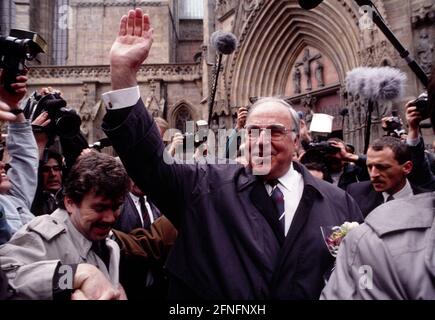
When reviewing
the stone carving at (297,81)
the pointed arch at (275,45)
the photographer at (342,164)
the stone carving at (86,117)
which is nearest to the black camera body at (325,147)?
the photographer at (342,164)

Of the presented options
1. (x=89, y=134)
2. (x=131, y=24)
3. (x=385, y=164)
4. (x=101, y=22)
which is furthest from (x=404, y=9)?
(x=101, y=22)

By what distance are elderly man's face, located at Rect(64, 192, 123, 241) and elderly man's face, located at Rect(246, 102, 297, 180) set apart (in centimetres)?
78

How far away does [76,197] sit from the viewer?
6.64 feet

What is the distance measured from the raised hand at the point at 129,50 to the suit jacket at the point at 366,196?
257 cm

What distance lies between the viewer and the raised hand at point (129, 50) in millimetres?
1950

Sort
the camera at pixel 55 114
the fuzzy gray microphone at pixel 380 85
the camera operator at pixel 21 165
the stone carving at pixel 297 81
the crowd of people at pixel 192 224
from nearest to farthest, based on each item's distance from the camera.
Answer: the crowd of people at pixel 192 224
the camera operator at pixel 21 165
the camera at pixel 55 114
the fuzzy gray microphone at pixel 380 85
the stone carving at pixel 297 81

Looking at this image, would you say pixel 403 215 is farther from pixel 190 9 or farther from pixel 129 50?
pixel 190 9

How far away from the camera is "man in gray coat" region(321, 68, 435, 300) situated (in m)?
1.24

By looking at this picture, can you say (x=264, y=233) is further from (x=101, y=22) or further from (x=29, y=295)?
(x=101, y=22)

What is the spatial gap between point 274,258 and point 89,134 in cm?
1867

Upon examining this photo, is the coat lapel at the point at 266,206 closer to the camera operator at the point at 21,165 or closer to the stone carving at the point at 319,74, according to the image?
the camera operator at the point at 21,165

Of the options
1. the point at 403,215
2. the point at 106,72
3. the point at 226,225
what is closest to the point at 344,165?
the point at 226,225

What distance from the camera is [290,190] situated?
227 cm

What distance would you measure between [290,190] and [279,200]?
117 millimetres
